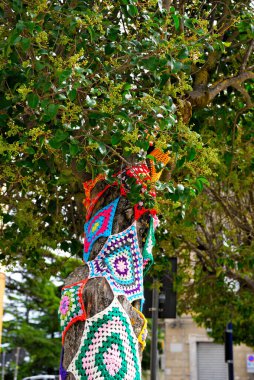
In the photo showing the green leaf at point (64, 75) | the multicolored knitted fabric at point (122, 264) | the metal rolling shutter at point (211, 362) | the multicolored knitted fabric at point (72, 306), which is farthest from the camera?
the metal rolling shutter at point (211, 362)

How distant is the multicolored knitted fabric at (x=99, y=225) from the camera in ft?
19.3

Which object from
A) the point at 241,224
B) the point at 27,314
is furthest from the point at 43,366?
the point at 241,224

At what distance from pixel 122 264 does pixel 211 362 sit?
71.7 ft

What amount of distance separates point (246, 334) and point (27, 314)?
9.42 metres

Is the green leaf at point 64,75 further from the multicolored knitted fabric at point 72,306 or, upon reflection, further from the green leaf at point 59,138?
the multicolored knitted fabric at point 72,306

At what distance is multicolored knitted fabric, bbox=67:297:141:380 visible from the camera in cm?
517

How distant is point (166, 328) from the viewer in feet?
90.2

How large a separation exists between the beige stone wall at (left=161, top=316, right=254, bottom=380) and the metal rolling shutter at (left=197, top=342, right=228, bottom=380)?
0.99 ft

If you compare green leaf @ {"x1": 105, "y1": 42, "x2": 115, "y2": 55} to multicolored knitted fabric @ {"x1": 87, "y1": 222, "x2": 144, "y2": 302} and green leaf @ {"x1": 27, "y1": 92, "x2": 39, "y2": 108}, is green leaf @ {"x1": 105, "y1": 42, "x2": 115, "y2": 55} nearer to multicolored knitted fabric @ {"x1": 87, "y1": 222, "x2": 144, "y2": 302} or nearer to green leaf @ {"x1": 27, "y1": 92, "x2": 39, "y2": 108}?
green leaf @ {"x1": 27, "y1": 92, "x2": 39, "y2": 108}

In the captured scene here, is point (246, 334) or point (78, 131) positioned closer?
point (78, 131)

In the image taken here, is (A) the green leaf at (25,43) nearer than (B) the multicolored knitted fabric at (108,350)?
Yes

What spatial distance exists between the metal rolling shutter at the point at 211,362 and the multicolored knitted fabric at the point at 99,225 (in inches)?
825

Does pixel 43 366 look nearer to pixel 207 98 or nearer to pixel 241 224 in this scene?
pixel 241 224

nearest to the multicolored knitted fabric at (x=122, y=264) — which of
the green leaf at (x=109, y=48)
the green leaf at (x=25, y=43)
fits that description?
the green leaf at (x=109, y=48)
